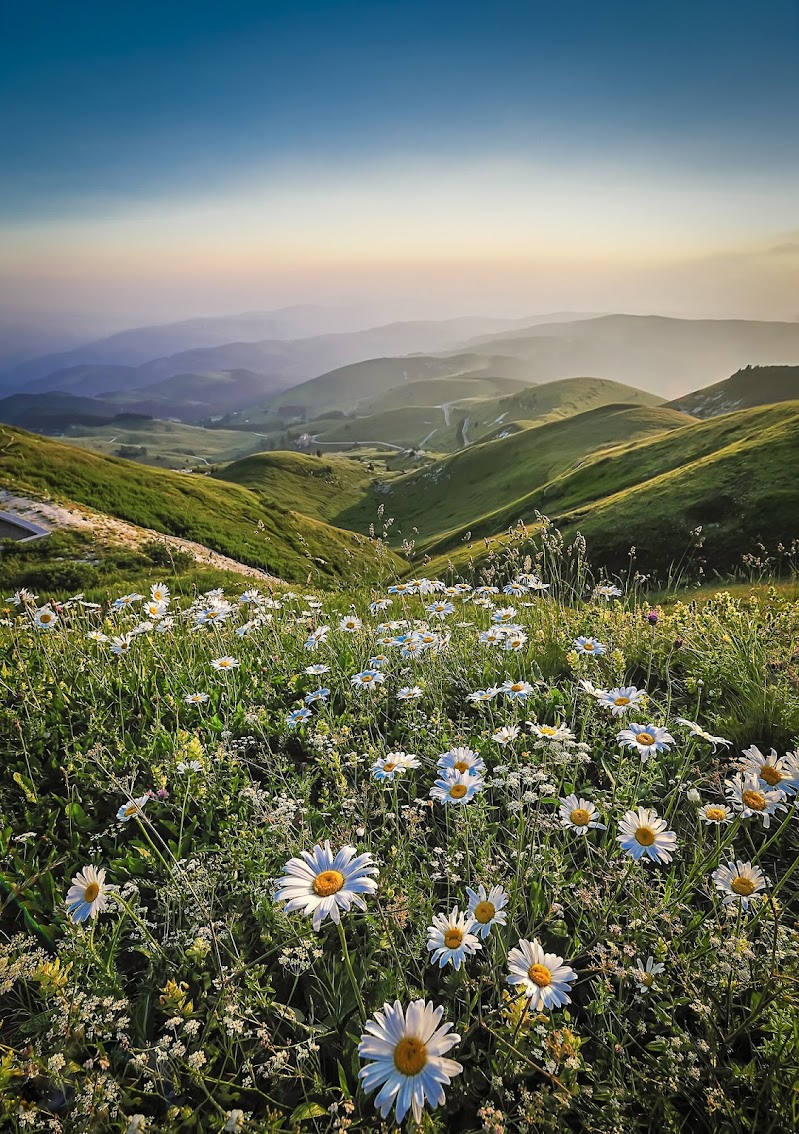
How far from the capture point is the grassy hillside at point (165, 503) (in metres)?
47.2

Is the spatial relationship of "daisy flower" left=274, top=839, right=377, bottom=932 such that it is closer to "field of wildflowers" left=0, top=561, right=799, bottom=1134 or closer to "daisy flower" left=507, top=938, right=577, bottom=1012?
"field of wildflowers" left=0, top=561, right=799, bottom=1134

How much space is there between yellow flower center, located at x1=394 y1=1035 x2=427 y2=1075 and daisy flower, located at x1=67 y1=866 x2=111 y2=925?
1721 millimetres

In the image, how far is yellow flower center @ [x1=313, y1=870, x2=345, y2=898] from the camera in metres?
2.44

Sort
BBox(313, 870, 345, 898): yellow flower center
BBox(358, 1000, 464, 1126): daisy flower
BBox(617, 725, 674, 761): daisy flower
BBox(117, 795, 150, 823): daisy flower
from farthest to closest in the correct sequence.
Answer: BBox(617, 725, 674, 761): daisy flower
BBox(117, 795, 150, 823): daisy flower
BBox(313, 870, 345, 898): yellow flower center
BBox(358, 1000, 464, 1126): daisy flower

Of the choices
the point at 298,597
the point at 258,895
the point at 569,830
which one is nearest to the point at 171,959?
the point at 258,895

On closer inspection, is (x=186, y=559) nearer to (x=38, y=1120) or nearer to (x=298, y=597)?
(x=298, y=597)

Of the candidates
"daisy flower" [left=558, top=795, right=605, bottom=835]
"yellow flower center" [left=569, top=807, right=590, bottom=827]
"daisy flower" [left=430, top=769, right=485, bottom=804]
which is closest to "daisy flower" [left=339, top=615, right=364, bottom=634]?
"daisy flower" [left=430, top=769, right=485, bottom=804]

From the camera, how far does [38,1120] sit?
2670mm

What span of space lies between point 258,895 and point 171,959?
Result: 24.5 inches

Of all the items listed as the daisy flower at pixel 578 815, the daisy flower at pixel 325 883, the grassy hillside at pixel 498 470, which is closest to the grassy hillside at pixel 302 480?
the grassy hillside at pixel 498 470

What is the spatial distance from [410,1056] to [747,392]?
180617mm

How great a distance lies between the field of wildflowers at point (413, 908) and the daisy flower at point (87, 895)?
0.01 meters

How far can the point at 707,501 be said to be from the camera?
42.2 m

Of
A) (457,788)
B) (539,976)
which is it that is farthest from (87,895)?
(539,976)
